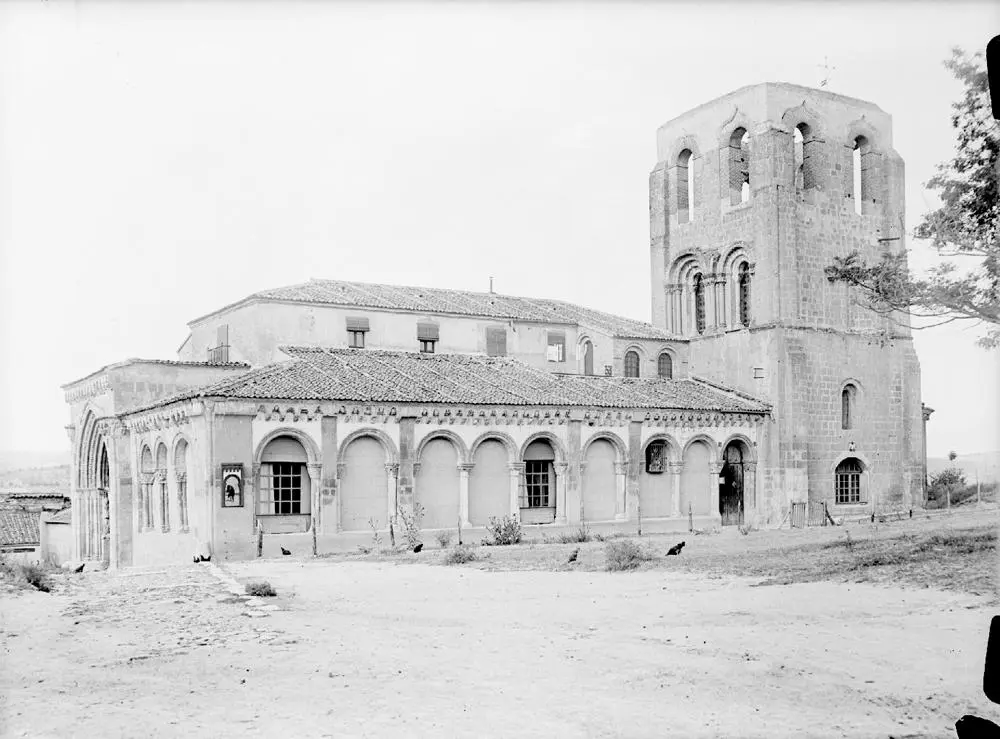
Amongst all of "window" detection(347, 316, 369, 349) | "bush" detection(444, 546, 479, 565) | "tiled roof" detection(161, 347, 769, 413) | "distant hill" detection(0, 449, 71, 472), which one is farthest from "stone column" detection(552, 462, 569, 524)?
"distant hill" detection(0, 449, 71, 472)

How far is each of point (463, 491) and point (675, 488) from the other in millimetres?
8012

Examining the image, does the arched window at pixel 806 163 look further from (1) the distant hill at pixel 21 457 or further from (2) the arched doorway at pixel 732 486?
(1) the distant hill at pixel 21 457

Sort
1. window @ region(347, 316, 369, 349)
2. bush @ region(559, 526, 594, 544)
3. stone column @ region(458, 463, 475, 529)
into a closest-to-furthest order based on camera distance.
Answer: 1. bush @ region(559, 526, 594, 544)
2. stone column @ region(458, 463, 475, 529)
3. window @ region(347, 316, 369, 349)

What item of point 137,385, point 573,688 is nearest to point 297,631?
point 573,688

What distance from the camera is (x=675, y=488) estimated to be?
114 ft

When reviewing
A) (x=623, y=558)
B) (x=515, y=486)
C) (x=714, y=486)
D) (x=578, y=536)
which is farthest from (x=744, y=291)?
(x=623, y=558)

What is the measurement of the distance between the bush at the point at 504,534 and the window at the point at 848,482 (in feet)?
44.4

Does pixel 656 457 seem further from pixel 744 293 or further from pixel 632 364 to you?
pixel 744 293

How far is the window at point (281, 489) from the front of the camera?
28328 millimetres

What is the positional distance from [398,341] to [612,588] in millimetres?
21375

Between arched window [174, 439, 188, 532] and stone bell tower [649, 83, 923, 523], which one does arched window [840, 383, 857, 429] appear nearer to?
stone bell tower [649, 83, 923, 523]

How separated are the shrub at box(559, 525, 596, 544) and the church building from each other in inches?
36.6

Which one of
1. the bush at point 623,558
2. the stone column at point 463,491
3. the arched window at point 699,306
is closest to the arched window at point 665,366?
the arched window at point 699,306

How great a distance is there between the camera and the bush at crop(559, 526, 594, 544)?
29.4 meters
